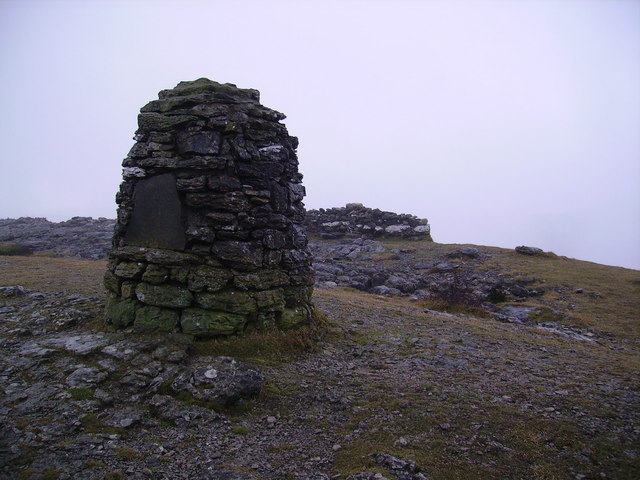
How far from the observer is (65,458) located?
5.21 metres

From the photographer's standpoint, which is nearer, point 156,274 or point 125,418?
point 125,418

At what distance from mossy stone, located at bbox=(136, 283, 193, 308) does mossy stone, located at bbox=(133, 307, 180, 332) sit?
17 cm

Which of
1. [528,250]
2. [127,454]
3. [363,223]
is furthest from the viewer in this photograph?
[363,223]

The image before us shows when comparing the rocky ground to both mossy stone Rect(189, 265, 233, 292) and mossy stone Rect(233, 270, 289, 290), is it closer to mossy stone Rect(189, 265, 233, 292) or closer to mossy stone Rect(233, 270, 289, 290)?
mossy stone Rect(189, 265, 233, 292)

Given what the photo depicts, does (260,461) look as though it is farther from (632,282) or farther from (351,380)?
(632,282)

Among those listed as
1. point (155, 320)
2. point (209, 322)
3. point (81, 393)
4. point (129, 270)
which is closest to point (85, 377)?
point (81, 393)

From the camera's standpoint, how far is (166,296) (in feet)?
30.1

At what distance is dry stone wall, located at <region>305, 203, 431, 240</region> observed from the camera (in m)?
37.0

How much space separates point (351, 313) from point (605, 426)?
860cm

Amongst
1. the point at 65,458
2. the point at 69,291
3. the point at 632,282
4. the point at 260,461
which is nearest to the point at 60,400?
the point at 65,458

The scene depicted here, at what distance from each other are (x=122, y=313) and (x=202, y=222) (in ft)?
9.74

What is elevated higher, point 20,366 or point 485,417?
point 20,366

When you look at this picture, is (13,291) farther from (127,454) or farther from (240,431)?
(240,431)

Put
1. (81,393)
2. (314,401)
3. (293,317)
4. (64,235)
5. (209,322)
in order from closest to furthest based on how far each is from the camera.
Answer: (81,393) → (314,401) → (209,322) → (293,317) → (64,235)
